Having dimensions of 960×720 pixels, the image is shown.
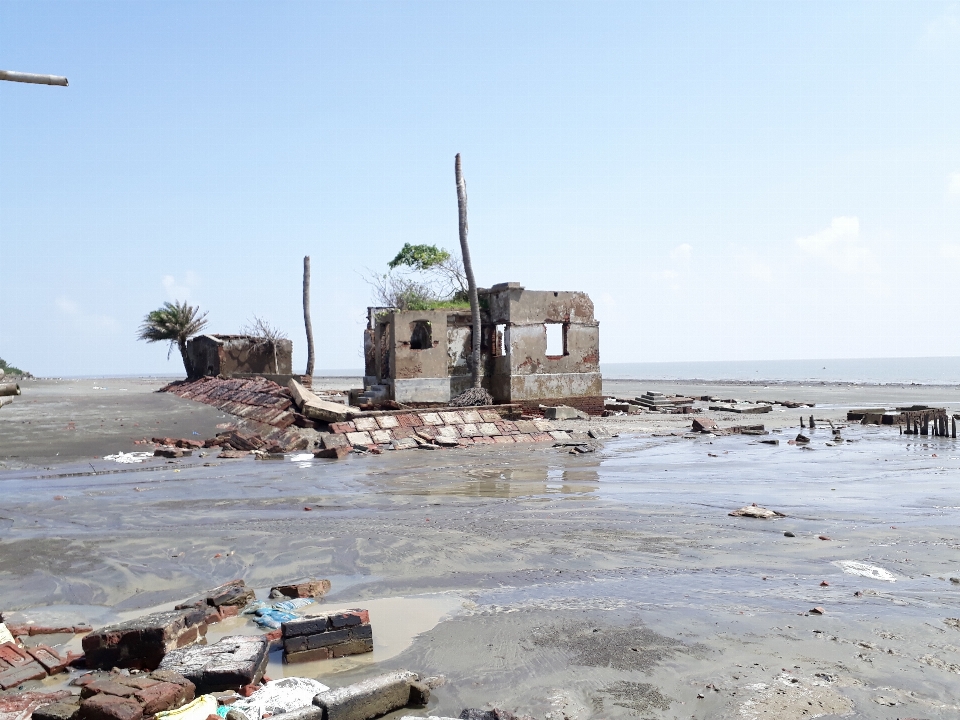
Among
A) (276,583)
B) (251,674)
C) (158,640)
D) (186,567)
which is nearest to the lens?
(251,674)

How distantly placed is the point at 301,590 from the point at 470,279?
1564cm

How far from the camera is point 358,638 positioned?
4.25 metres

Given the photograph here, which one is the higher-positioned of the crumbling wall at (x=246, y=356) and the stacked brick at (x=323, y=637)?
the crumbling wall at (x=246, y=356)

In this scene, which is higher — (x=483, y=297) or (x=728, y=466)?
(x=483, y=297)

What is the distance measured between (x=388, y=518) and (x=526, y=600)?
295 centimetres

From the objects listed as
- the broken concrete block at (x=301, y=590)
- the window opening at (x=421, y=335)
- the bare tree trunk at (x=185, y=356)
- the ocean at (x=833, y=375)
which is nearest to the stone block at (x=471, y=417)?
the window opening at (x=421, y=335)

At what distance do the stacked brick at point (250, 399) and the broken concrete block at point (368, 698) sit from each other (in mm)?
12085

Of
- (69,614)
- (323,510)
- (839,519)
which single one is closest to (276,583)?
(69,614)

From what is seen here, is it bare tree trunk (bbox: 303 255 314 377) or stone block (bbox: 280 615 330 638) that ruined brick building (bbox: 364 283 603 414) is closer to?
bare tree trunk (bbox: 303 255 314 377)

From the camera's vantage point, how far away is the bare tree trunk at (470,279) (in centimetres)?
1919

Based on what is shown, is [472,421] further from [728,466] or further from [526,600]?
[526,600]

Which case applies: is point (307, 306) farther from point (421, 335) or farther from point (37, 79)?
point (37, 79)

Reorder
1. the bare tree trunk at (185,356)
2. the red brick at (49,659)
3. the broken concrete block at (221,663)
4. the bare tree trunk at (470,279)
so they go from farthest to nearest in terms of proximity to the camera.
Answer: the bare tree trunk at (185,356) < the bare tree trunk at (470,279) < the red brick at (49,659) < the broken concrete block at (221,663)

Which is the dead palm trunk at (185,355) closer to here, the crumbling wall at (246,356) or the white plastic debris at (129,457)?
the crumbling wall at (246,356)
